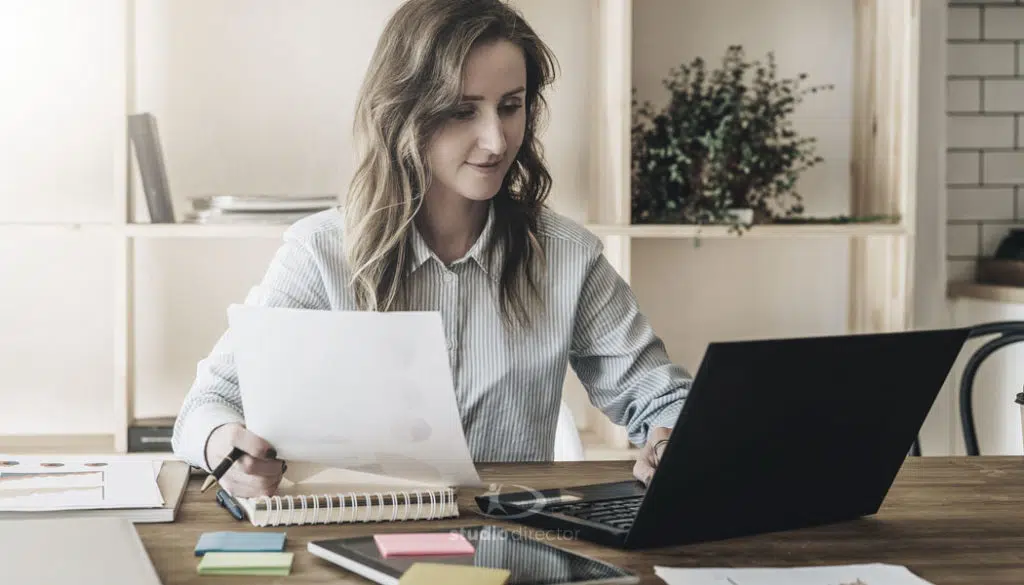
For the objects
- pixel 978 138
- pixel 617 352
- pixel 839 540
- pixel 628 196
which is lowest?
pixel 839 540

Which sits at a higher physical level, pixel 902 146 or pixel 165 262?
pixel 902 146

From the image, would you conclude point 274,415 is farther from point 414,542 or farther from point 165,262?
point 165,262

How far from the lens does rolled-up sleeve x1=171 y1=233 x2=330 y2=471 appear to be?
1.44 m

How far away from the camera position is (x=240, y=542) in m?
1.07

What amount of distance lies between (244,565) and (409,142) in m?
0.91

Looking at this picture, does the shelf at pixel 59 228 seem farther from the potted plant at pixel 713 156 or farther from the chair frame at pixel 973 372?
the chair frame at pixel 973 372

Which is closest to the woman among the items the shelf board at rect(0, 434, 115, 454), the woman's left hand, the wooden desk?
the woman's left hand

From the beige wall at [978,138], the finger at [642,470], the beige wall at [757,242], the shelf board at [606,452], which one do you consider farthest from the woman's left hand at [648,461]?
the beige wall at [978,138]

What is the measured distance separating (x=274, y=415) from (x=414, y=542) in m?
0.26

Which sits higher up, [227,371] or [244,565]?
[227,371]

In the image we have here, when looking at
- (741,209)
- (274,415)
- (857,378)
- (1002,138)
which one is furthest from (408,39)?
(1002,138)

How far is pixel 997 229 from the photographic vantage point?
310cm

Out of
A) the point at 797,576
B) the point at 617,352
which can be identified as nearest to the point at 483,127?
the point at 617,352

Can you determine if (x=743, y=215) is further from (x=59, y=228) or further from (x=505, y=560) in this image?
(x=505, y=560)
